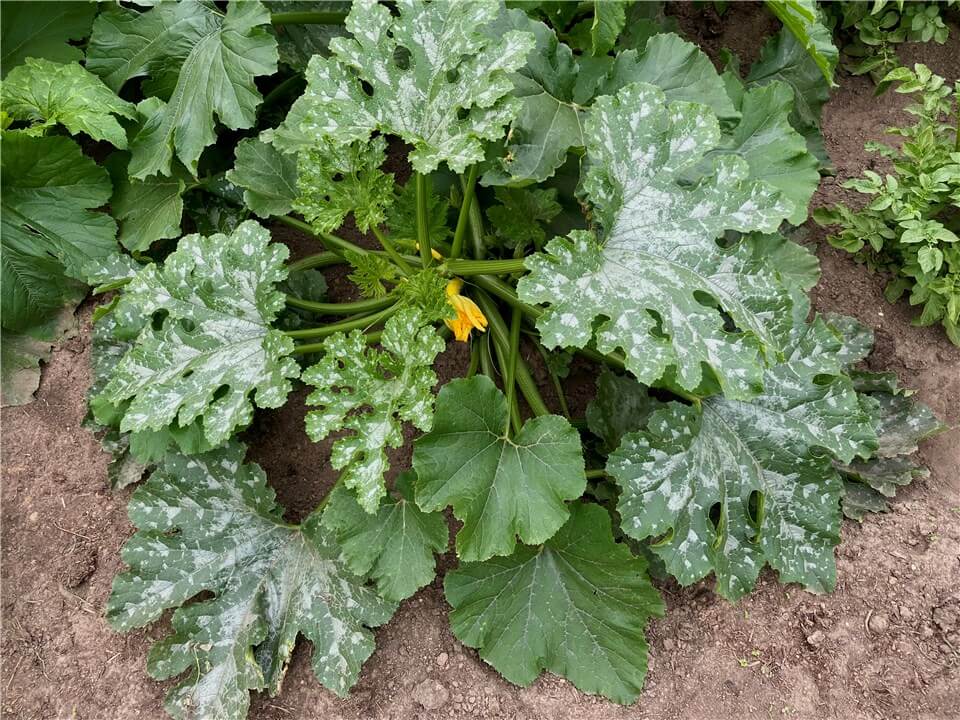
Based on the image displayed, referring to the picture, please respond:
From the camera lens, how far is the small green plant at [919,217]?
3.26m

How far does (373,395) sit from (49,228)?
181 centimetres

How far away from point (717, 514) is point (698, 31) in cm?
259

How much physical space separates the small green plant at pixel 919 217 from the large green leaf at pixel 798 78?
296mm

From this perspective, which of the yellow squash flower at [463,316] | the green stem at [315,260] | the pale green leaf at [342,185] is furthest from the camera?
the green stem at [315,260]

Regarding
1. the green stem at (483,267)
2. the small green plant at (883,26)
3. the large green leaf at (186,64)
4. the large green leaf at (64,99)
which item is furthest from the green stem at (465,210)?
the small green plant at (883,26)

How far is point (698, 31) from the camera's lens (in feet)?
13.6

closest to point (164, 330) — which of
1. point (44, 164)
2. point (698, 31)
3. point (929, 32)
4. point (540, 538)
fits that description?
point (44, 164)

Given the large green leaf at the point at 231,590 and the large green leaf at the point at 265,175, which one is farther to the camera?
the large green leaf at the point at 265,175

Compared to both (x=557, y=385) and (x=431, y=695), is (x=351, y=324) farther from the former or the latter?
(x=431, y=695)

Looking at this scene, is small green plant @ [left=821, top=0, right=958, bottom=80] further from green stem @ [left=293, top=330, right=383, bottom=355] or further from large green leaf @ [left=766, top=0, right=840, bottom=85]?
green stem @ [left=293, top=330, right=383, bottom=355]

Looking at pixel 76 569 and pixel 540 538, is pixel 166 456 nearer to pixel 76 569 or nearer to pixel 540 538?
pixel 76 569

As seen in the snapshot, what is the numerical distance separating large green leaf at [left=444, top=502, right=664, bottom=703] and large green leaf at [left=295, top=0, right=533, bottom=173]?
1.54m

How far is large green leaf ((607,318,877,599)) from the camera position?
2.93 metres

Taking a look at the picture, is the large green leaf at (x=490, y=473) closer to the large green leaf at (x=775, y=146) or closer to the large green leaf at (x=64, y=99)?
the large green leaf at (x=775, y=146)
